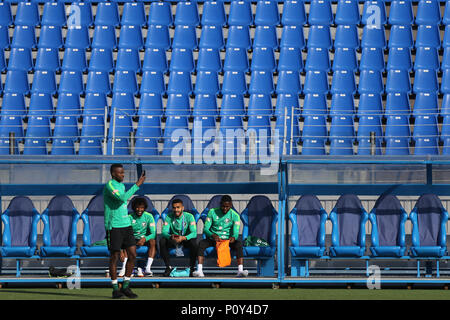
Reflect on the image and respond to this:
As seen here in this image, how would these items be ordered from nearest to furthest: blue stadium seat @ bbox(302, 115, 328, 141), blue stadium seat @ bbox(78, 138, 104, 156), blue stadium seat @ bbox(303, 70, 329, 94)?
blue stadium seat @ bbox(78, 138, 104, 156)
blue stadium seat @ bbox(302, 115, 328, 141)
blue stadium seat @ bbox(303, 70, 329, 94)

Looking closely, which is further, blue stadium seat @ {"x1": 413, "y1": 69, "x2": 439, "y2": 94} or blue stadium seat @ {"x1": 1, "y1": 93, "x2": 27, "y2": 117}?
blue stadium seat @ {"x1": 1, "y1": 93, "x2": 27, "y2": 117}

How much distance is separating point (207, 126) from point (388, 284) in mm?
5391

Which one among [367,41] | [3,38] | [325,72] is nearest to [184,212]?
[325,72]

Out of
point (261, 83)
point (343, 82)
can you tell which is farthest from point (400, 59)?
point (261, 83)

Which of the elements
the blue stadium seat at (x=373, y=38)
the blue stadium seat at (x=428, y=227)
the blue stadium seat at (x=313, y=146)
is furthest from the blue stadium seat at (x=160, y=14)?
the blue stadium seat at (x=428, y=227)

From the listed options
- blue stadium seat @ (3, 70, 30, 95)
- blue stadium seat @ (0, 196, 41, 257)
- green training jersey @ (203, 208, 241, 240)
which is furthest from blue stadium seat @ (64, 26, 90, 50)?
green training jersey @ (203, 208, 241, 240)

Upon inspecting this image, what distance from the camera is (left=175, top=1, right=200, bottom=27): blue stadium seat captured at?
17062mm

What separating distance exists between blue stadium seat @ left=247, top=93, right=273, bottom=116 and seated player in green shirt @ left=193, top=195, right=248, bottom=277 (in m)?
4.49

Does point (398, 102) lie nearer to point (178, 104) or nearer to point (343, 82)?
point (343, 82)

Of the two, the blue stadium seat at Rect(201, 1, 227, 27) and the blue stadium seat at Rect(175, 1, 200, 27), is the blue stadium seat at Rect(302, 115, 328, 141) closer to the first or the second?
the blue stadium seat at Rect(201, 1, 227, 27)

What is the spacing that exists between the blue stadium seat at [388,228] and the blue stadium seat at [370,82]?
4747mm

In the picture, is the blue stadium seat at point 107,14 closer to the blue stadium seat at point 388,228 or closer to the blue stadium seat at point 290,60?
the blue stadium seat at point 290,60

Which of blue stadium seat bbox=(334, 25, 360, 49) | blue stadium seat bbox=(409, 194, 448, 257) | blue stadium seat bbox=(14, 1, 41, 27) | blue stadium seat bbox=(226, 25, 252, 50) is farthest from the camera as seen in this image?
blue stadium seat bbox=(14, 1, 41, 27)
